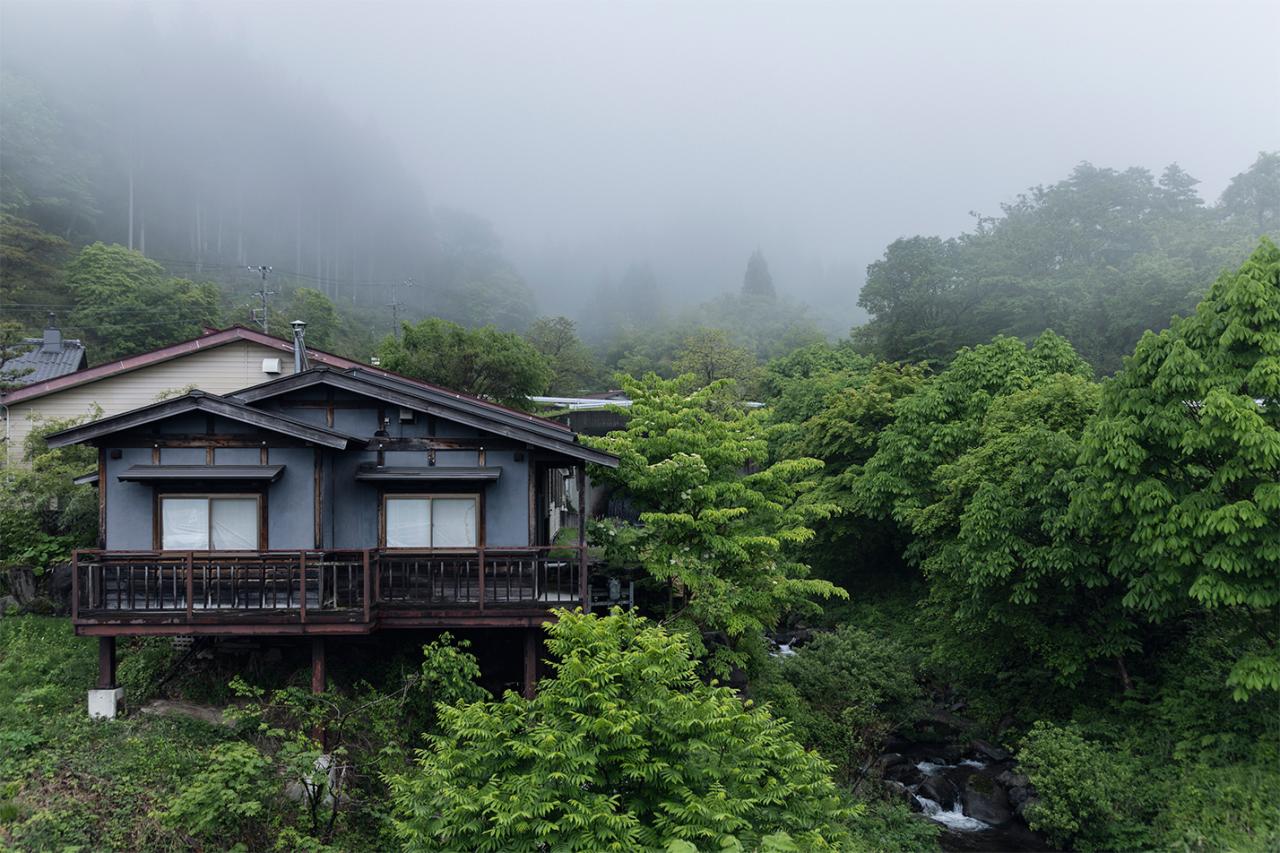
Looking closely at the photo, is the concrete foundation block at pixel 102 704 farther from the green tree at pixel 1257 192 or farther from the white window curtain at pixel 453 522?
the green tree at pixel 1257 192

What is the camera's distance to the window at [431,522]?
14602 mm

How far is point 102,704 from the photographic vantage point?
12633 mm

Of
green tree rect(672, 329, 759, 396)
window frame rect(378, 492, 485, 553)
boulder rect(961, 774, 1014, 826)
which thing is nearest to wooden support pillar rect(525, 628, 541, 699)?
window frame rect(378, 492, 485, 553)

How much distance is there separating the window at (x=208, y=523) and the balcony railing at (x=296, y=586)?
1.69 ft

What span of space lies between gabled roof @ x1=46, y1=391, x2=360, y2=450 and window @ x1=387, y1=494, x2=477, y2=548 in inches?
76.1

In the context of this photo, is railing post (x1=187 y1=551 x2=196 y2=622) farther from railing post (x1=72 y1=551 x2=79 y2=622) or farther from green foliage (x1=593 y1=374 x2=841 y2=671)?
green foliage (x1=593 y1=374 x2=841 y2=671)

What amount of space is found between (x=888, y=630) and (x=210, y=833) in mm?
20569

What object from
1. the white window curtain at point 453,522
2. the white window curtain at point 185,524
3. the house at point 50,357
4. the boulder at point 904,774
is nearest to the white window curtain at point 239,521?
the white window curtain at point 185,524

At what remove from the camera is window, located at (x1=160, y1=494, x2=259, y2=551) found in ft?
44.8

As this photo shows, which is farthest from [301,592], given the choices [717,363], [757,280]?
[757,280]

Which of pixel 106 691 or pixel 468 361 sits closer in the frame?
pixel 106 691

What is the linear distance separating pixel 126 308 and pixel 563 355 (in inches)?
1106

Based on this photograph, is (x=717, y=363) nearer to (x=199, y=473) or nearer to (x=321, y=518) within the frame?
(x=321, y=518)

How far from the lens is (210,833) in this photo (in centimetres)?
948
